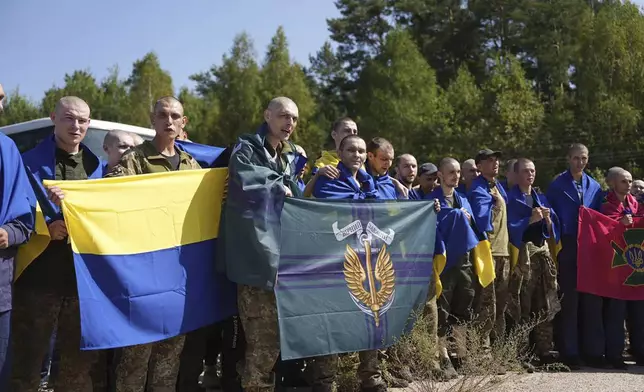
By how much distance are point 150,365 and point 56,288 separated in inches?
32.7

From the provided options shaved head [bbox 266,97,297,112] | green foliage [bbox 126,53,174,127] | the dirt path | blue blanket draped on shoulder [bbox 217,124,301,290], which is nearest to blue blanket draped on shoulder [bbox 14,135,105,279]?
blue blanket draped on shoulder [bbox 217,124,301,290]

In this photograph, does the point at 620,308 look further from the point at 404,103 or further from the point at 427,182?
the point at 404,103

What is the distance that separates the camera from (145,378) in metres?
4.98

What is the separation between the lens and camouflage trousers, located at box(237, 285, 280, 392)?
17.2 feet

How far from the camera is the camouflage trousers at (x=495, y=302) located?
766cm

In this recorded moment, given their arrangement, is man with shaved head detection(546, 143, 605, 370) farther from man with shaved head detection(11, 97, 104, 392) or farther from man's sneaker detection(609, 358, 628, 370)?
man with shaved head detection(11, 97, 104, 392)

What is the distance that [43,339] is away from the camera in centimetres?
498

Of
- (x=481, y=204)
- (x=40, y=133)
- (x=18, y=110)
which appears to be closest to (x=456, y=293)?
(x=481, y=204)

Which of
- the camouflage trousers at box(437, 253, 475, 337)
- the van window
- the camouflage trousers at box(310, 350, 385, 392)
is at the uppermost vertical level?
the van window

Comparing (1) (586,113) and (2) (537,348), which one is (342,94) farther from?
(2) (537,348)

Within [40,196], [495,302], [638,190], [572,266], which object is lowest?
[495,302]

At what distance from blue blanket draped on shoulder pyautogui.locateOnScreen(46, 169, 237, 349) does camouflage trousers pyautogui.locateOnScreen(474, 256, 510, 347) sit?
309 centimetres

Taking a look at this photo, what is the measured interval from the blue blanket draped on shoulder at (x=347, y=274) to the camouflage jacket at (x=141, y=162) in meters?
0.96

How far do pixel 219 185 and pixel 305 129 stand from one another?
98.4 ft
